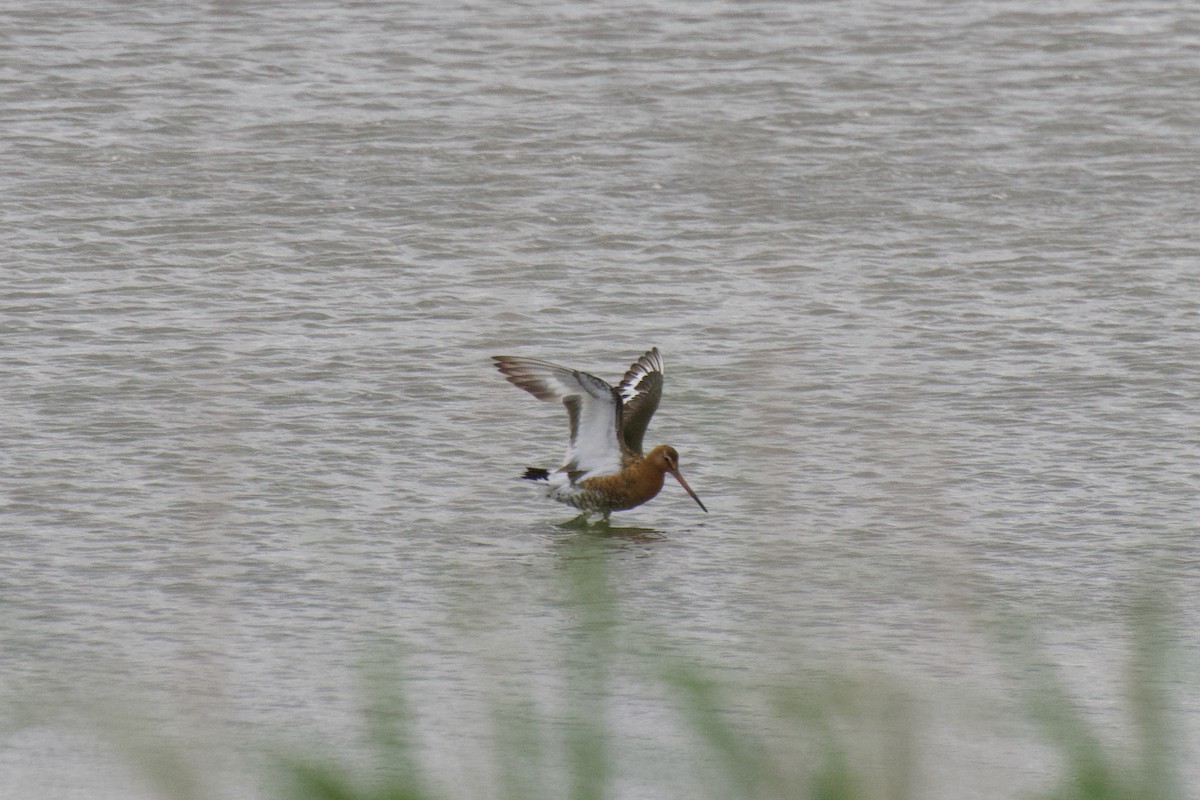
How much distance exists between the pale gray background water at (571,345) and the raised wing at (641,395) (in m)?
0.28

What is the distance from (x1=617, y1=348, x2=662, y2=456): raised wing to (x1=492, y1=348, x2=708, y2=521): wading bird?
0.04 m

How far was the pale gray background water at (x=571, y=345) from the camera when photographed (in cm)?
589

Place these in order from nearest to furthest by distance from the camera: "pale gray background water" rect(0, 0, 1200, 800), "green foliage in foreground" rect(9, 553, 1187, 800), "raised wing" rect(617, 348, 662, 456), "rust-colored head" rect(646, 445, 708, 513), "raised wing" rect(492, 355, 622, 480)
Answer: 1. "green foliage in foreground" rect(9, 553, 1187, 800)
2. "pale gray background water" rect(0, 0, 1200, 800)
3. "raised wing" rect(492, 355, 622, 480)
4. "rust-colored head" rect(646, 445, 708, 513)
5. "raised wing" rect(617, 348, 662, 456)

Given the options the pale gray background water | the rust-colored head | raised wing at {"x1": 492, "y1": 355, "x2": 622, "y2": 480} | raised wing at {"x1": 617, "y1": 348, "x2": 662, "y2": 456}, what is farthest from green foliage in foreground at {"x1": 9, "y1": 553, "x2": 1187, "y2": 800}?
raised wing at {"x1": 617, "y1": 348, "x2": 662, "y2": 456}

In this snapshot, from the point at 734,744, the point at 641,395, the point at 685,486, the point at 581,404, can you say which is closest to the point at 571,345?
the point at 641,395

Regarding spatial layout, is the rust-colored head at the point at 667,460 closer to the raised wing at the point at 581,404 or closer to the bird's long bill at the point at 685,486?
the bird's long bill at the point at 685,486

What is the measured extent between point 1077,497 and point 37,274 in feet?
16.8

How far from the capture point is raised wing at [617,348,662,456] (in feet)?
27.2

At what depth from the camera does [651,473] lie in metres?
7.95

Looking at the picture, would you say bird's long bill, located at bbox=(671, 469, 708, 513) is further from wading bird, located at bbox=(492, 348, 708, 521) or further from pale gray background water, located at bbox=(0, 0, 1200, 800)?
pale gray background water, located at bbox=(0, 0, 1200, 800)

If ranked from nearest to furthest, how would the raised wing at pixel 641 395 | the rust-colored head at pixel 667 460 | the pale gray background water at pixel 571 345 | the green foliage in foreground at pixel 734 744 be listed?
the green foliage in foreground at pixel 734 744, the pale gray background water at pixel 571 345, the rust-colored head at pixel 667 460, the raised wing at pixel 641 395

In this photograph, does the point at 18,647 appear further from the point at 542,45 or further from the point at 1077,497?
the point at 542,45

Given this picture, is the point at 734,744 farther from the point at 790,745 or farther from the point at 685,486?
the point at 685,486

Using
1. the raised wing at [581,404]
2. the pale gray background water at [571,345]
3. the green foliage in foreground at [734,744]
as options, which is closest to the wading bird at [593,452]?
the raised wing at [581,404]
